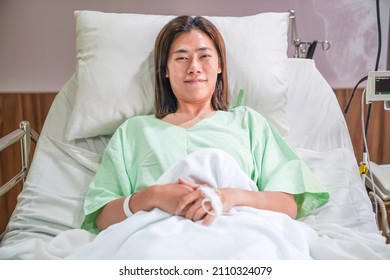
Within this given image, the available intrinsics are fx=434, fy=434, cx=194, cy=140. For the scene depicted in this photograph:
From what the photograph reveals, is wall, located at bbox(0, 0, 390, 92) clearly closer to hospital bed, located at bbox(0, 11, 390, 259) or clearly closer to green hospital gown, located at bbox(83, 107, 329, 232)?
hospital bed, located at bbox(0, 11, 390, 259)

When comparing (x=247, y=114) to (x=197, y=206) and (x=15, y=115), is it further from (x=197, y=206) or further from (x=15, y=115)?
(x=15, y=115)

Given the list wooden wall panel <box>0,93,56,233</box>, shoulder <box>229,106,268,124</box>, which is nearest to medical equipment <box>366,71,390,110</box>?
shoulder <box>229,106,268,124</box>

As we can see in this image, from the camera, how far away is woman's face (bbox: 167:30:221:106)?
4.18 ft

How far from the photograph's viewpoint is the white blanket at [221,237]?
2.88 feet

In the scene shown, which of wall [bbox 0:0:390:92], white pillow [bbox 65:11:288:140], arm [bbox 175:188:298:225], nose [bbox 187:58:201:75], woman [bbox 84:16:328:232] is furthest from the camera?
wall [bbox 0:0:390:92]

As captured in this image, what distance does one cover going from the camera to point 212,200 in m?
0.97

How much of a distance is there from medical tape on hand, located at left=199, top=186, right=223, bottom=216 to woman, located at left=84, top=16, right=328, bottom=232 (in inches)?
1.5

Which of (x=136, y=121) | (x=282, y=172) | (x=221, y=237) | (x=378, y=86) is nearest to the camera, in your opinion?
(x=221, y=237)

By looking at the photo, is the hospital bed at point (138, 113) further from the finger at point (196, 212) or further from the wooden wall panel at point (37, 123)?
the wooden wall panel at point (37, 123)

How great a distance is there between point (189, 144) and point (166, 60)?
0.99 feet

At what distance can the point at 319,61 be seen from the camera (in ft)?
6.64

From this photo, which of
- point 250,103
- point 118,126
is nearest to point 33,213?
point 118,126

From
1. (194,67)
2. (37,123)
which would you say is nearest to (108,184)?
(194,67)
